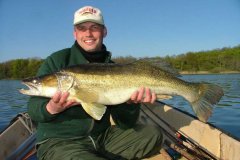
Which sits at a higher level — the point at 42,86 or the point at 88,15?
the point at 88,15

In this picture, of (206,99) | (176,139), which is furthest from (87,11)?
(176,139)

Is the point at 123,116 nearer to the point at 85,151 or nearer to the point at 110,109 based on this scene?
the point at 110,109

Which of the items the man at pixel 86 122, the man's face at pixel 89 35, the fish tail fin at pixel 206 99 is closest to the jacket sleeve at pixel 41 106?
the man at pixel 86 122

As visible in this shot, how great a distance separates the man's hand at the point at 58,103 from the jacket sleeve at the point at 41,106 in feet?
0.32

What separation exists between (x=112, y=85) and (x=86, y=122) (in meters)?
0.73

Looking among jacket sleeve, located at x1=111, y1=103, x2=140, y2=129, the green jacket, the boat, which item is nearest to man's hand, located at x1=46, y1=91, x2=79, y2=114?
the green jacket

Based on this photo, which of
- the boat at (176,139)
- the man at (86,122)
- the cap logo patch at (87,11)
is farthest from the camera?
the cap logo patch at (87,11)

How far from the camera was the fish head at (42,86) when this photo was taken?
381 centimetres

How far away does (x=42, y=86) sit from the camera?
150 inches

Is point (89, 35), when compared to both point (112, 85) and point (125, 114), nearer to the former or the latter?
point (112, 85)

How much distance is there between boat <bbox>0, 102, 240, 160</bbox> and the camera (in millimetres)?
4427

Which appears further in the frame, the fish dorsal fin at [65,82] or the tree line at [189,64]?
the tree line at [189,64]

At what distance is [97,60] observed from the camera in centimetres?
468

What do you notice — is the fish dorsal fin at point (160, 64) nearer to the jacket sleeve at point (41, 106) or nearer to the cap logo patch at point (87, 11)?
the cap logo patch at point (87, 11)
